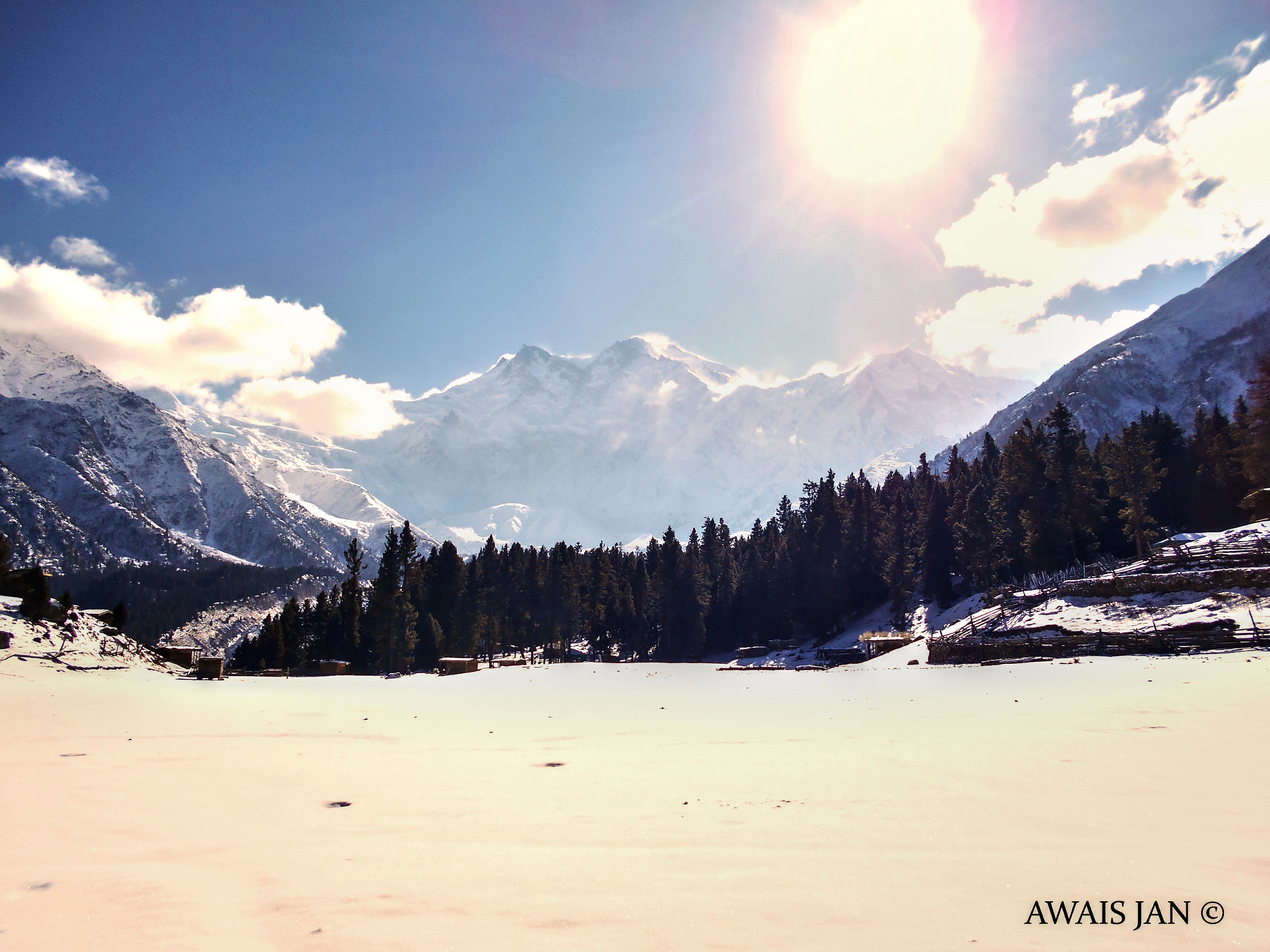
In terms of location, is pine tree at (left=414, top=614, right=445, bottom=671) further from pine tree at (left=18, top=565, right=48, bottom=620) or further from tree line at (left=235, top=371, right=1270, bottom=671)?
pine tree at (left=18, top=565, right=48, bottom=620)

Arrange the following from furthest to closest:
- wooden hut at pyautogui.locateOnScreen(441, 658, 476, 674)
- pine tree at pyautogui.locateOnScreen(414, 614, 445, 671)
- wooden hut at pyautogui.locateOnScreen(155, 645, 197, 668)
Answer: pine tree at pyautogui.locateOnScreen(414, 614, 445, 671), wooden hut at pyautogui.locateOnScreen(441, 658, 476, 674), wooden hut at pyautogui.locateOnScreen(155, 645, 197, 668)

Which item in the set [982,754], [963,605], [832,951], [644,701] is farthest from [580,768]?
[963,605]

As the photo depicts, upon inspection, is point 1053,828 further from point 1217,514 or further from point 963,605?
point 1217,514

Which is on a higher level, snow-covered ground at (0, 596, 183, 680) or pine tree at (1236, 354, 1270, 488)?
pine tree at (1236, 354, 1270, 488)

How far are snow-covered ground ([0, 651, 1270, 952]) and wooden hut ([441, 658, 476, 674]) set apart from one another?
1489 inches

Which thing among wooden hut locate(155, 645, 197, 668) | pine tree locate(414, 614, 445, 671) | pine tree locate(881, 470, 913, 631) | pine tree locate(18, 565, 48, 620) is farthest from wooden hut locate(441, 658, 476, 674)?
pine tree locate(881, 470, 913, 631)

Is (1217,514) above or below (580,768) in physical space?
above

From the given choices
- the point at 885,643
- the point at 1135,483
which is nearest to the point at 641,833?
the point at 885,643

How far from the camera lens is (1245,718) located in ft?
37.0

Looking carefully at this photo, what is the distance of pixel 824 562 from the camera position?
87188mm

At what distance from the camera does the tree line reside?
202 ft

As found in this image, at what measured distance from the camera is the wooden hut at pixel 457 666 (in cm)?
5075

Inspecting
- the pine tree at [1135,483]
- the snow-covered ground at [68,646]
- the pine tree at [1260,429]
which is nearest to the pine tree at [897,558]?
the pine tree at [1135,483]

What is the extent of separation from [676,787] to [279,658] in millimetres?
93091
